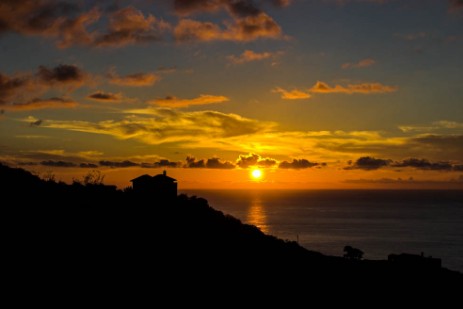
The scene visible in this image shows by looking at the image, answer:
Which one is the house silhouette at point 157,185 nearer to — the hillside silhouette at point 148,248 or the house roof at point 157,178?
the house roof at point 157,178

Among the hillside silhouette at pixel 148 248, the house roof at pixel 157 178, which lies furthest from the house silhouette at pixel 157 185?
the hillside silhouette at pixel 148 248

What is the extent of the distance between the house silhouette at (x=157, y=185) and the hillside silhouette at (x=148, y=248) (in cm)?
220

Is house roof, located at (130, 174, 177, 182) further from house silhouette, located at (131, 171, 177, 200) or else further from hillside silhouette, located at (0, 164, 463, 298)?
hillside silhouette, located at (0, 164, 463, 298)

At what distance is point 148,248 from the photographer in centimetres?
3391

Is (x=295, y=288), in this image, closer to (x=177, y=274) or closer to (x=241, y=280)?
(x=241, y=280)

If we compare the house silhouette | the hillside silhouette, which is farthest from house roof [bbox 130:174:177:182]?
the hillside silhouette

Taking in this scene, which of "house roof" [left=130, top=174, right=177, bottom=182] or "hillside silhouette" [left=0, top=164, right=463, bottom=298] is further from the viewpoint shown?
"house roof" [left=130, top=174, right=177, bottom=182]

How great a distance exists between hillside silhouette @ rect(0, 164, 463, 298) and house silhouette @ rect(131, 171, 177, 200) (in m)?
2.20

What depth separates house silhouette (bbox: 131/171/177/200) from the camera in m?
59.2

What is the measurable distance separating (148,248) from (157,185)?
87.7 ft

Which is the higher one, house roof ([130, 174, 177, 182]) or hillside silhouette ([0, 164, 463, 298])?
house roof ([130, 174, 177, 182])

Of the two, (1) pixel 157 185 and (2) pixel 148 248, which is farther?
(1) pixel 157 185

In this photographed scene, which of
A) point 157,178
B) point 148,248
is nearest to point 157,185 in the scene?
point 157,178

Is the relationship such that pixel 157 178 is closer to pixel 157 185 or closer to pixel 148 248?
pixel 157 185
